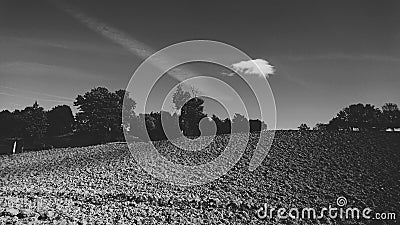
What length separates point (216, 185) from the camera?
40.3 ft

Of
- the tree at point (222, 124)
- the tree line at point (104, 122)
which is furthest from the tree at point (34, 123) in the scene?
the tree at point (222, 124)

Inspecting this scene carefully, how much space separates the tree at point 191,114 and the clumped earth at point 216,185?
7.47m

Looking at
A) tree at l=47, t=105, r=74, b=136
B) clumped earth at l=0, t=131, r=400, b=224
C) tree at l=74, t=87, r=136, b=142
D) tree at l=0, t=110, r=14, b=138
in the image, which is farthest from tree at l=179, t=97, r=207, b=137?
tree at l=0, t=110, r=14, b=138

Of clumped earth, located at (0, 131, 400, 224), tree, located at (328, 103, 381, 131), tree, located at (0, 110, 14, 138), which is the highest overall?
tree, located at (328, 103, 381, 131)

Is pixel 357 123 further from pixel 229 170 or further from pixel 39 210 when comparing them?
pixel 39 210

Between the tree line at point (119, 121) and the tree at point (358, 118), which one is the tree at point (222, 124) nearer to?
the tree line at point (119, 121)

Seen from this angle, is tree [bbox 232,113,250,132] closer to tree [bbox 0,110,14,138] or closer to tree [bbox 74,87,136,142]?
tree [bbox 74,87,136,142]

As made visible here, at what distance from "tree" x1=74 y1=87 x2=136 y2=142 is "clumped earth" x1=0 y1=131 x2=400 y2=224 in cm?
1041

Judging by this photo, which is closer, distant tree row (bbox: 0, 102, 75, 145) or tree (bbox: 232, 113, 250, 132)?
tree (bbox: 232, 113, 250, 132)

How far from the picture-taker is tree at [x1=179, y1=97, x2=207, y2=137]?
87.5 feet

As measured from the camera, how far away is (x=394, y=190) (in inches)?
429

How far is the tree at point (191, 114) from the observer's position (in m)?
26.7

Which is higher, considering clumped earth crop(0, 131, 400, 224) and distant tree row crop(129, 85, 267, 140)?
distant tree row crop(129, 85, 267, 140)

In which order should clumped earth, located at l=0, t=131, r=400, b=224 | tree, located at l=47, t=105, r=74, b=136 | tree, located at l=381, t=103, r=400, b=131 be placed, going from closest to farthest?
1. clumped earth, located at l=0, t=131, r=400, b=224
2. tree, located at l=381, t=103, r=400, b=131
3. tree, located at l=47, t=105, r=74, b=136
